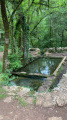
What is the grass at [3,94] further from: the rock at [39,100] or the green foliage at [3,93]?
the rock at [39,100]

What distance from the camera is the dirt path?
6.94 feet

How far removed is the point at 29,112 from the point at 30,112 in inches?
0.9

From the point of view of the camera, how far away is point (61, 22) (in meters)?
12.7

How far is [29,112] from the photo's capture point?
A: 2270 mm

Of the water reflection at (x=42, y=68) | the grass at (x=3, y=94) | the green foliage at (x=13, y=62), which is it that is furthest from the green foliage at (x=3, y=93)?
the water reflection at (x=42, y=68)

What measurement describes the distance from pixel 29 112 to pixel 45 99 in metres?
0.59

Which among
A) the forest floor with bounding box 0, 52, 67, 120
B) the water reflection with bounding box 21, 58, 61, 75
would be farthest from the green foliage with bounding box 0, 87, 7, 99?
the water reflection with bounding box 21, 58, 61, 75

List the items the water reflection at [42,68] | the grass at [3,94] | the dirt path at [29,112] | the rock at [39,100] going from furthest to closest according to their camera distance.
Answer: the water reflection at [42,68] < the grass at [3,94] < the rock at [39,100] < the dirt path at [29,112]

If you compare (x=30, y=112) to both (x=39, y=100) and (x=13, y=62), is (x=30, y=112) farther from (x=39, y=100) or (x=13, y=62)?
(x=13, y=62)

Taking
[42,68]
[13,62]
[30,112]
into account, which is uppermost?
[30,112]

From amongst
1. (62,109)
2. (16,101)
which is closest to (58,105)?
(62,109)

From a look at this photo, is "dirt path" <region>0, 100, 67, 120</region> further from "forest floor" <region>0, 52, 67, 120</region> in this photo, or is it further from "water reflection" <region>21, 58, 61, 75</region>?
"water reflection" <region>21, 58, 61, 75</region>

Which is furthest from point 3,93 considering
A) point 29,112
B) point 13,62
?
point 13,62

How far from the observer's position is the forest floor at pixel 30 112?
2.12 m
